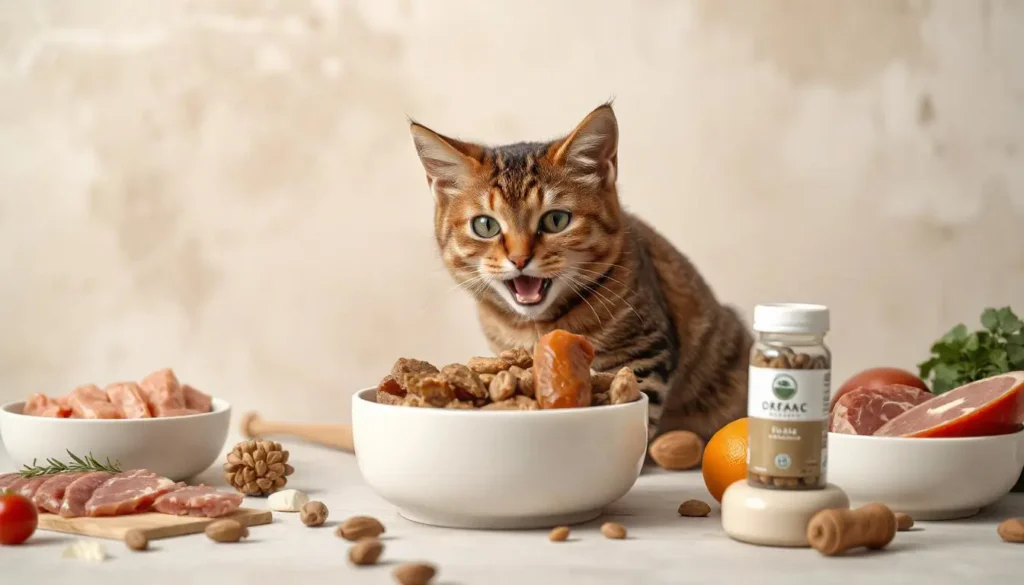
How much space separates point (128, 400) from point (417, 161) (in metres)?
1.52

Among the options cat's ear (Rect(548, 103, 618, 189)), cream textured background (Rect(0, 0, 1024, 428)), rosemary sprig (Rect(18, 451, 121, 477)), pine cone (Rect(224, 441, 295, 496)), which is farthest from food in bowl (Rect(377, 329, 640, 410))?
cream textured background (Rect(0, 0, 1024, 428))

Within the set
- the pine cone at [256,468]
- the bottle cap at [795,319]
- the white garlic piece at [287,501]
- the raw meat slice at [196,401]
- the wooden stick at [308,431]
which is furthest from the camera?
the wooden stick at [308,431]

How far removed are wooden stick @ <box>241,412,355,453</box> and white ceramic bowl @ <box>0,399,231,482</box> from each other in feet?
1.61

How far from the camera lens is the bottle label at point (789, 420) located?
145cm

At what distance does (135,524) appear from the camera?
157cm

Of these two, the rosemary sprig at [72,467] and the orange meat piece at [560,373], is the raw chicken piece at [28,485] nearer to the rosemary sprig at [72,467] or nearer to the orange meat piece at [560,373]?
the rosemary sprig at [72,467]

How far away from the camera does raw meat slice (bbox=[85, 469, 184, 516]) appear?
1.61 m

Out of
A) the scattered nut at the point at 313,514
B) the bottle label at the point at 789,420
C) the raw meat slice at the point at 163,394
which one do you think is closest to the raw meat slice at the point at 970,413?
the bottle label at the point at 789,420

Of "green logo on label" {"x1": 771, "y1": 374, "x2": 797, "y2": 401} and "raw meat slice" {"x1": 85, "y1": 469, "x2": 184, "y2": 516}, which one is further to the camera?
"raw meat slice" {"x1": 85, "y1": 469, "x2": 184, "y2": 516}

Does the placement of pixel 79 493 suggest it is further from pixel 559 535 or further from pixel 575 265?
pixel 575 265

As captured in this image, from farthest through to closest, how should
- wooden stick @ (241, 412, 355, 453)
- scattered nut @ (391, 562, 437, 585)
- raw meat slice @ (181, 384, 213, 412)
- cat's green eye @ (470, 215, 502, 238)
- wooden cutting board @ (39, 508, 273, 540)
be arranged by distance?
1. wooden stick @ (241, 412, 355, 453)
2. cat's green eye @ (470, 215, 502, 238)
3. raw meat slice @ (181, 384, 213, 412)
4. wooden cutting board @ (39, 508, 273, 540)
5. scattered nut @ (391, 562, 437, 585)

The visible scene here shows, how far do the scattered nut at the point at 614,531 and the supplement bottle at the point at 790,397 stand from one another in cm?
20

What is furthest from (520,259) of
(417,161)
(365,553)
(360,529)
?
(417,161)

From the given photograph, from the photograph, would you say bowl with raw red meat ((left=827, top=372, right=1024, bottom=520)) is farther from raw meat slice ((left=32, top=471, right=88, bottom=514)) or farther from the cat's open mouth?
raw meat slice ((left=32, top=471, right=88, bottom=514))
